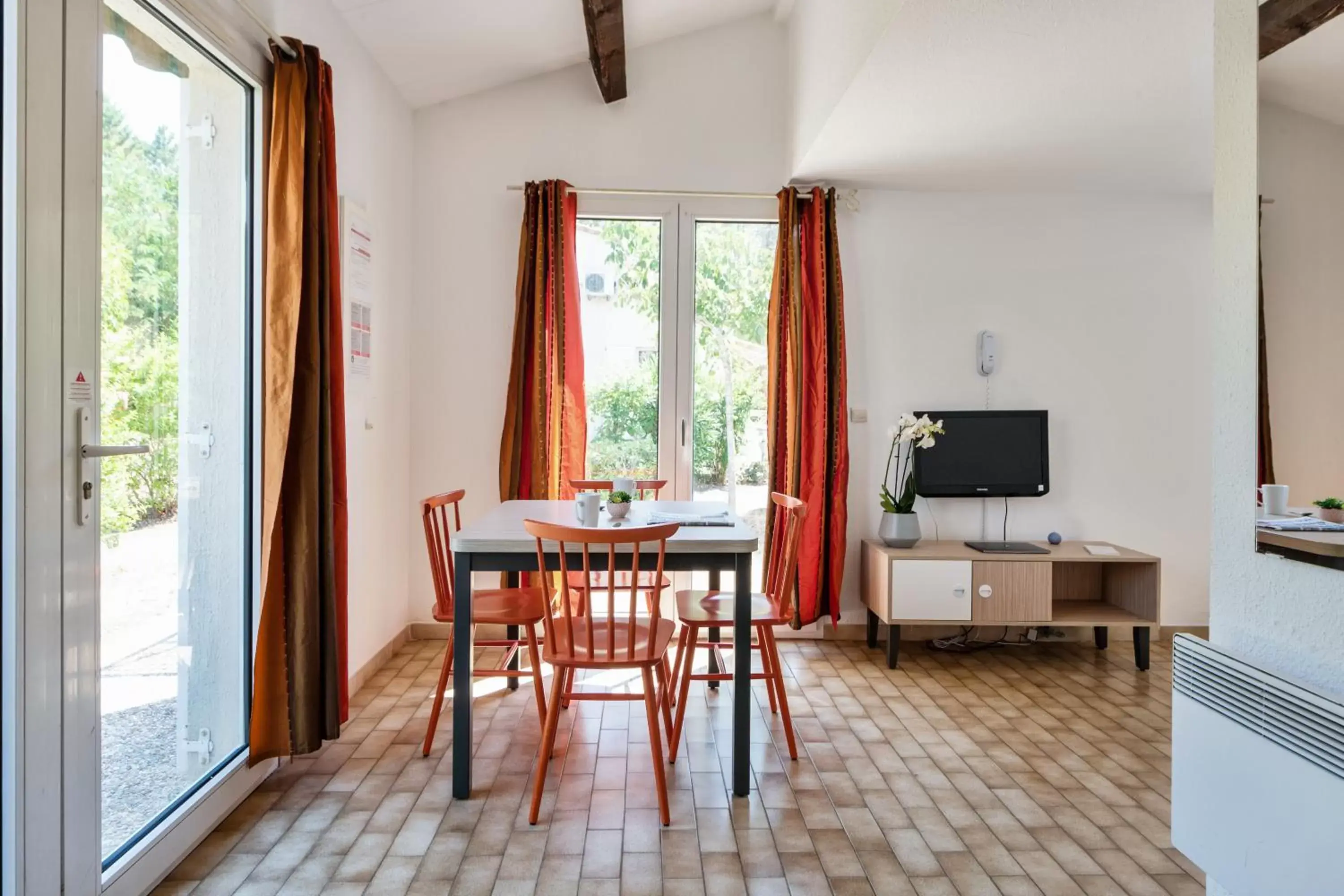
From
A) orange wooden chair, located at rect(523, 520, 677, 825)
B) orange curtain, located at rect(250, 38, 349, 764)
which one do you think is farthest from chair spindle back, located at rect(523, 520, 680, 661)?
orange curtain, located at rect(250, 38, 349, 764)

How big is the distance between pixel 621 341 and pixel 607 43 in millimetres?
1400

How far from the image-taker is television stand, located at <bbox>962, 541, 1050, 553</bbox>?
152 inches

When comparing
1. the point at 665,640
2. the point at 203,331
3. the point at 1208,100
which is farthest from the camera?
the point at 1208,100

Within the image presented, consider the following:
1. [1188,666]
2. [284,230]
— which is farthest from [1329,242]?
[284,230]

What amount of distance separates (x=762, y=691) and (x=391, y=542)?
1.89 meters

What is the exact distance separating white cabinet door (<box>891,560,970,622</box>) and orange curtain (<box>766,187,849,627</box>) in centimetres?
35

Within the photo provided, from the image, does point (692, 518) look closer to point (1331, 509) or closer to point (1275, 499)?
point (1275, 499)

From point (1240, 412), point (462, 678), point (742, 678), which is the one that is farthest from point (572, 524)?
point (1240, 412)

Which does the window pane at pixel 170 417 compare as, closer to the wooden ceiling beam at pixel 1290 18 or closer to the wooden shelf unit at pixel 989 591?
the wooden ceiling beam at pixel 1290 18

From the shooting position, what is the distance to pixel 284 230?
7.96ft

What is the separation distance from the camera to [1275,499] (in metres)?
1.61

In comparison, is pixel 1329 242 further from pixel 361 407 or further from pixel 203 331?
pixel 361 407

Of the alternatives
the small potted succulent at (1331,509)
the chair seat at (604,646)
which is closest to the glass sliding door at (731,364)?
the chair seat at (604,646)

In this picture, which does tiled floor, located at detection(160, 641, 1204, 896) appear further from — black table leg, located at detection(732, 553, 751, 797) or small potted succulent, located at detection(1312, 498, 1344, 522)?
small potted succulent, located at detection(1312, 498, 1344, 522)
